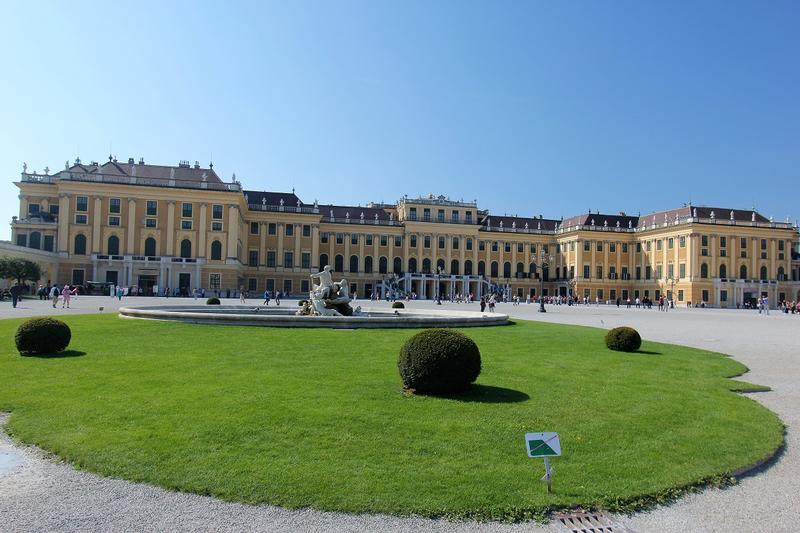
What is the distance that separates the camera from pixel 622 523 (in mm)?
5348

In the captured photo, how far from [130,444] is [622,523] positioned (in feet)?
16.9

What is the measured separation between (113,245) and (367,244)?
107ft

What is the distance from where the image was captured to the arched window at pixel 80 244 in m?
60.9

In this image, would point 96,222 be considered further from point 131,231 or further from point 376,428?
point 376,428

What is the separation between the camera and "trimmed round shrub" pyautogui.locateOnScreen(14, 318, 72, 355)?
12.6 metres

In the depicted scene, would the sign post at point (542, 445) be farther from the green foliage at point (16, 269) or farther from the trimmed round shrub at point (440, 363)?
the green foliage at point (16, 269)

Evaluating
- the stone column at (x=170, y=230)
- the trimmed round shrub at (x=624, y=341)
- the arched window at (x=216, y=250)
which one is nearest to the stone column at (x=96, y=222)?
the stone column at (x=170, y=230)

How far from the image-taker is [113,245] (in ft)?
203

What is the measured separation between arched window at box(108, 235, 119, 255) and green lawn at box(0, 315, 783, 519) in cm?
5277

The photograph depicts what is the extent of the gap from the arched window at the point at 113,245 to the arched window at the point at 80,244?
2.29 metres

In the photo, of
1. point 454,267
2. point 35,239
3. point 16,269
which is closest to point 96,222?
point 35,239

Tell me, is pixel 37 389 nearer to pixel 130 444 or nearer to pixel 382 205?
pixel 130 444

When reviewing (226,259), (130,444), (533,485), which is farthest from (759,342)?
(226,259)

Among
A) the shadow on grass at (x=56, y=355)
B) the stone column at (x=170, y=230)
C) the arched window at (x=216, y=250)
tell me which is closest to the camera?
the shadow on grass at (x=56, y=355)
